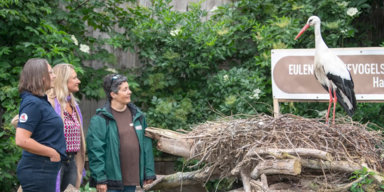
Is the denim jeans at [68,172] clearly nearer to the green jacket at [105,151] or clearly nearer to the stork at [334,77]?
the green jacket at [105,151]

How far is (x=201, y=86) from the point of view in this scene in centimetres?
609

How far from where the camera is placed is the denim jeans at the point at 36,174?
301cm

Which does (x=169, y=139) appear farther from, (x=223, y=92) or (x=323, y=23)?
(x=323, y=23)

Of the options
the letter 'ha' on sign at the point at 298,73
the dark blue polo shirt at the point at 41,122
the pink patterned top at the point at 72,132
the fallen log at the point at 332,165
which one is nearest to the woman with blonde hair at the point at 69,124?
the pink patterned top at the point at 72,132

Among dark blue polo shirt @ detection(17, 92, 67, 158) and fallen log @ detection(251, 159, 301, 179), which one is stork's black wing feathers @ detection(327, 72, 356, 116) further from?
dark blue polo shirt @ detection(17, 92, 67, 158)

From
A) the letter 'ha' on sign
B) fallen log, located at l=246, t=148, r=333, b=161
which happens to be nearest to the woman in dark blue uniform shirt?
fallen log, located at l=246, t=148, r=333, b=161

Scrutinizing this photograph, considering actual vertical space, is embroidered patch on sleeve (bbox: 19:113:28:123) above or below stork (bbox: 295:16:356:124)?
below

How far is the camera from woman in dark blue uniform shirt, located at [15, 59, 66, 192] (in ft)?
9.78

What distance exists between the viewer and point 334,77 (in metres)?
4.66

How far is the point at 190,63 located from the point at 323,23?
5.80 ft

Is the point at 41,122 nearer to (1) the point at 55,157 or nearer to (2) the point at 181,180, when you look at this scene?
(1) the point at 55,157

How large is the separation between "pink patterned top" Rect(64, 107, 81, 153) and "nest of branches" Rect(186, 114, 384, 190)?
3.18 feet

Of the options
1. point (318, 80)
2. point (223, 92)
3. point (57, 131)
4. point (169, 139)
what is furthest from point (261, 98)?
point (57, 131)

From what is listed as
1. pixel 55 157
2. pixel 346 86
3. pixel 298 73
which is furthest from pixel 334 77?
pixel 55 157
